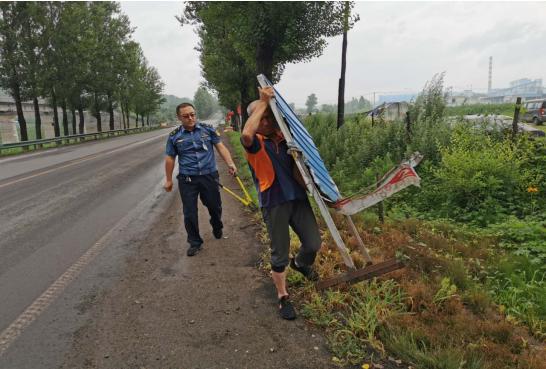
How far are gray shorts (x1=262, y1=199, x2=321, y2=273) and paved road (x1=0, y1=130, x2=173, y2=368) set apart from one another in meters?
1.89

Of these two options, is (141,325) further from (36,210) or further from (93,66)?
(93,66)

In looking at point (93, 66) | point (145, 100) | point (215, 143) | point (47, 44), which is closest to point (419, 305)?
point (215, 143)

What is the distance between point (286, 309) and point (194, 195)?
2.31 m

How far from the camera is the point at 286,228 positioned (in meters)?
3.38

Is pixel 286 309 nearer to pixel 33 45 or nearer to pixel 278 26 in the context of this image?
pixel 278 26

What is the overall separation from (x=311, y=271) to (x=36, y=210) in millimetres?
6173

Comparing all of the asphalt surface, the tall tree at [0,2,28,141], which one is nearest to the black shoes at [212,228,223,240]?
the asphalt surface

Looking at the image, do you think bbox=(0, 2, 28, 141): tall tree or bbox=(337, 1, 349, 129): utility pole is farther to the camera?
bbox=(0, 2, 28, 141): tall tree

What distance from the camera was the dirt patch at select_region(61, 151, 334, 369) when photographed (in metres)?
2.90

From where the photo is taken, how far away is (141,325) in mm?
3375

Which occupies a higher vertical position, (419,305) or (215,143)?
(215,143)

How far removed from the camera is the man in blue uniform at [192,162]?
504cm

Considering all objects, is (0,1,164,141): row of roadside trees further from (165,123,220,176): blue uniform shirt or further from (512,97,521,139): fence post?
(512,97,521,139): fence post

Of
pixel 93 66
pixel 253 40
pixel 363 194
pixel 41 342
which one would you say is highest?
pixel 93 66
